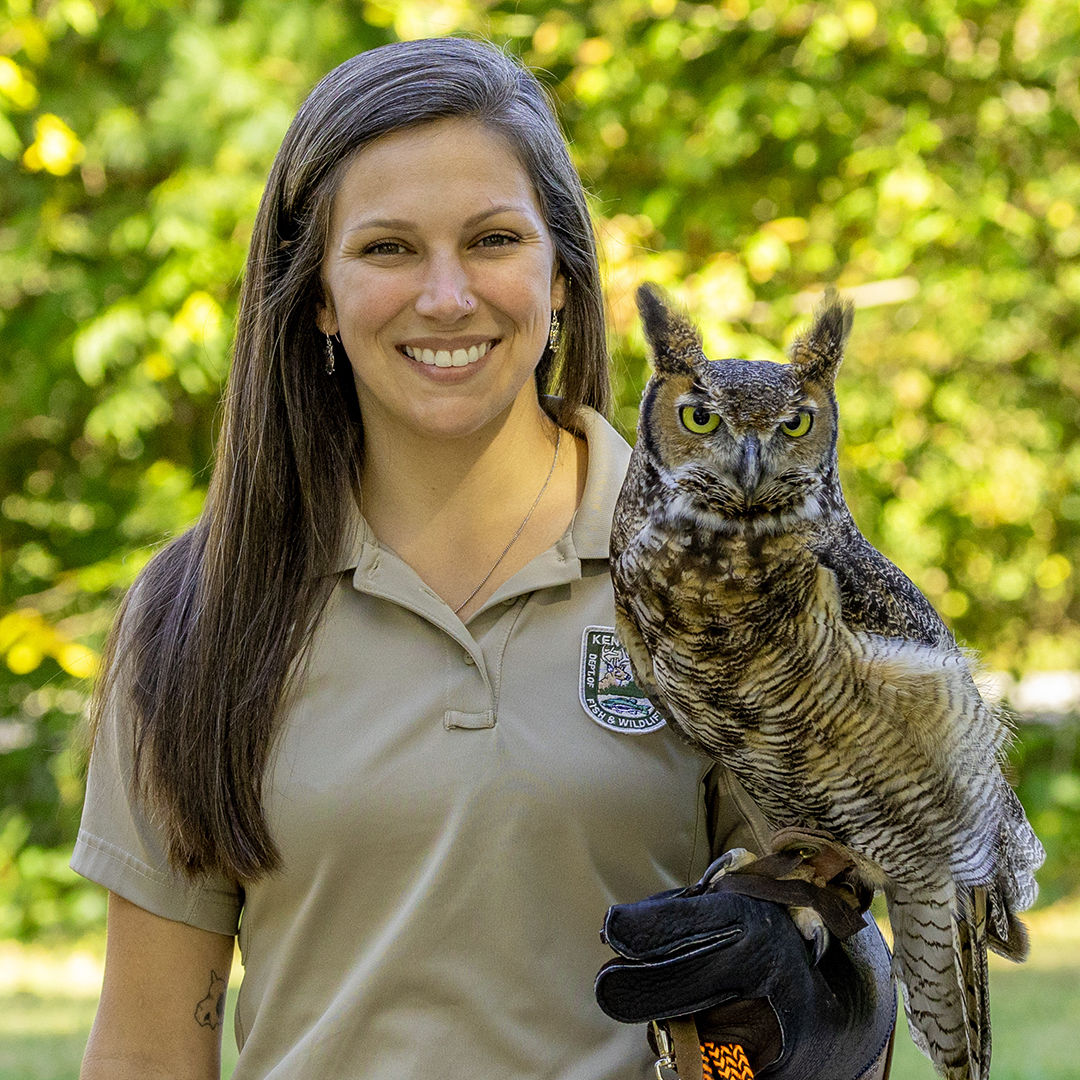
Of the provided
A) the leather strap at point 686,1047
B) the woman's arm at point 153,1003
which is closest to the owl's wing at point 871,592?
the leather strap at point 686,1047

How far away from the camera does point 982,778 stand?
1.62m

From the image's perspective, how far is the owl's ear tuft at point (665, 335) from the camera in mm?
1495

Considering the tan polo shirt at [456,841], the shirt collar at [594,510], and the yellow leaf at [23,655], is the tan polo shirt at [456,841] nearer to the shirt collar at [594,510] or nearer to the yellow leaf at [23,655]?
the shirt collar at [594,510]

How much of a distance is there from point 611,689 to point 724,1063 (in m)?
0.43

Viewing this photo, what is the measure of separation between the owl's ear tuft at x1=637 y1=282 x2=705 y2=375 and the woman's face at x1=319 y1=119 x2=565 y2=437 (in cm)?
16

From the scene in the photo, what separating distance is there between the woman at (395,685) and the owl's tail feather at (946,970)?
227 mm

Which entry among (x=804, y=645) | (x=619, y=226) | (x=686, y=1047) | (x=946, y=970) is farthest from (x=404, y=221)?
(x=619, y=226)

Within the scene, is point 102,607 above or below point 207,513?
below

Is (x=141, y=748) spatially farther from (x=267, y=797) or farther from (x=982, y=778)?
(x=982, y=778)

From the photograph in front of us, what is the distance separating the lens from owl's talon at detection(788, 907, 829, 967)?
1.57m

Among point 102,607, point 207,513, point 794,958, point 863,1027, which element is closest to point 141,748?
point 207,513

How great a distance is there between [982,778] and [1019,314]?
13.6ft

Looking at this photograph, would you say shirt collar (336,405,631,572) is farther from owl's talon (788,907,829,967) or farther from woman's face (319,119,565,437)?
owl's talon (788,907,829,967)

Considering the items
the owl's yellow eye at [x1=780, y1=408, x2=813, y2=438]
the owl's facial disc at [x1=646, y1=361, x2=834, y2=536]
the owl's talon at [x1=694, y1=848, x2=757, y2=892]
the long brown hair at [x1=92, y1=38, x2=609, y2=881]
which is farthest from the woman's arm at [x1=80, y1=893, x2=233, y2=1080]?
the owl's yellow eye at [x1=780, y1=408, x2=813, y2=438]
